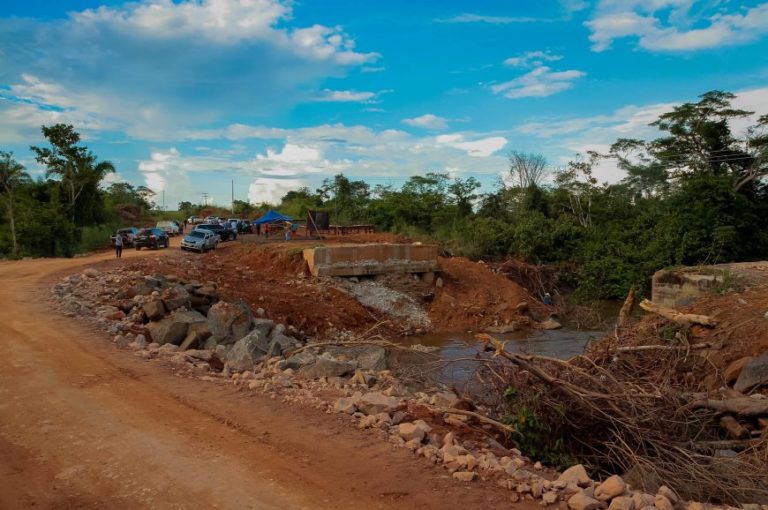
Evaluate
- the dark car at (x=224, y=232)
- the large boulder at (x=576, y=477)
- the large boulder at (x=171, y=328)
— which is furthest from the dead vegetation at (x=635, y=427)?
the dark car at (x=224, y=232)

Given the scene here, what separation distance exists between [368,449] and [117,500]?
236 cm

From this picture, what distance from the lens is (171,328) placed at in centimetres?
1188

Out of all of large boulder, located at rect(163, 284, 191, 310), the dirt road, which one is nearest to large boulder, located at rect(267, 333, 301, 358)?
large boulder, located at rect(163, 284, 191, 310)

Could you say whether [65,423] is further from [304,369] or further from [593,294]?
[593,294]

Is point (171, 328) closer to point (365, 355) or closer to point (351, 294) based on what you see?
point (365, 355)

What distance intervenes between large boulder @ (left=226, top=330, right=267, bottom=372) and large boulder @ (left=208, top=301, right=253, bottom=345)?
1.90 m

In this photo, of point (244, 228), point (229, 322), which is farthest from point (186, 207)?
point (229, 322)

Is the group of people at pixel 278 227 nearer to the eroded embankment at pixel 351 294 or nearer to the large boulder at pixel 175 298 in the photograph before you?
the eroded embankment at pixel 351 294

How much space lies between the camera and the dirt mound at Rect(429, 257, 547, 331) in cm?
2342

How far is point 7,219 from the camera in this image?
1278 inches

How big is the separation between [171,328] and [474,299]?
15824 millimetres

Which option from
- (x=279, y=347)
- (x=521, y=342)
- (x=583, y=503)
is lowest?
(x=521, y=342)

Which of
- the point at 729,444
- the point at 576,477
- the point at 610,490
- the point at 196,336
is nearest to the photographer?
the point at 610,490

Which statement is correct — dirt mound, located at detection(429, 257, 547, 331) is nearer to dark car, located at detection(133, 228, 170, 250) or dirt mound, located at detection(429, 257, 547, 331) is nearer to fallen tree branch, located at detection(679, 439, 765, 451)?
fallen tree branch, located at detection(679, 439, 765, 451)
